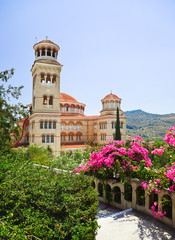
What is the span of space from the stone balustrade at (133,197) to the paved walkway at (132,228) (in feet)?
1.09

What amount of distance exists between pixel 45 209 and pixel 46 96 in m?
26.9

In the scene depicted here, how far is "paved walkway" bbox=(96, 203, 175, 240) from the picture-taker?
4.82 meters

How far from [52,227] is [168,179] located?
145 inches

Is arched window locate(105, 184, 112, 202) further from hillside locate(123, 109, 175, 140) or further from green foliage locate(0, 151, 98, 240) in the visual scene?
hillside locate(123, 109, 175, 140)

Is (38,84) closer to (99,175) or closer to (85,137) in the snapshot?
(85,137)

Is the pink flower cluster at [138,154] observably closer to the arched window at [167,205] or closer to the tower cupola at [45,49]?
the arched window at [167,205]

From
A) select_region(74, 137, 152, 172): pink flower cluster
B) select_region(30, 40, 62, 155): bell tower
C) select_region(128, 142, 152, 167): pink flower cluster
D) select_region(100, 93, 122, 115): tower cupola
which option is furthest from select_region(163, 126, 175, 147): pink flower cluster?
select_region(100, 93, 122, 115): tower cupola

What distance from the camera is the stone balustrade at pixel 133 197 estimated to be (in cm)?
541

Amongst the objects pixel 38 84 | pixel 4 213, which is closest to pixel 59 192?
pixel 4 213

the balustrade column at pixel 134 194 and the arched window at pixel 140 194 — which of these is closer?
the arched window at pixel 140 194

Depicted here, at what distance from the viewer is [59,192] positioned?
13.7 ft

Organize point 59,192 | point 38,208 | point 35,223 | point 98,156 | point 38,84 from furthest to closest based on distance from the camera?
point 38,84, point 98,156, point 59,192, point 38,208, point 35,223

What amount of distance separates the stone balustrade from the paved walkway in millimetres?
334

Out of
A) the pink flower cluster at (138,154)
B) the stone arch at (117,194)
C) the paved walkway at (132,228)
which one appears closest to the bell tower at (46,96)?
the stone arch at (117,194)
